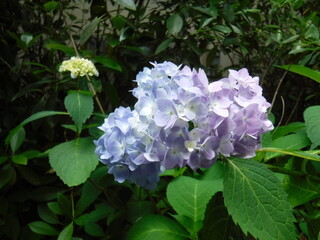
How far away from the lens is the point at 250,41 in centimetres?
132

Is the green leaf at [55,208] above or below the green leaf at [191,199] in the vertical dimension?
below

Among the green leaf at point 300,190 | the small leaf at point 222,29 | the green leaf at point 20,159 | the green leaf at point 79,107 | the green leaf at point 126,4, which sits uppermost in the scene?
the green leaf at point 126,4

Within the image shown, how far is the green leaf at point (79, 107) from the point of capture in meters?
0.74

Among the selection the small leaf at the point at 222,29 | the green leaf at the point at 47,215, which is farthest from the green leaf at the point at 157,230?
the small leaf at the point at 222,29

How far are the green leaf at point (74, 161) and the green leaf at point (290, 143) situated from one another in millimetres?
347

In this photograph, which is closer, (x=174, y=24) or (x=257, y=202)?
(x=257, y=202)

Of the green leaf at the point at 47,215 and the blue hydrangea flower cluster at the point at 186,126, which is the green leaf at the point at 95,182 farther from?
the green leaf at the point at 47,215

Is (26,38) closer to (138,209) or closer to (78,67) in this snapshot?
(78,67)

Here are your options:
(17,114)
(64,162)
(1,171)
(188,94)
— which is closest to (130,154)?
(188,94)

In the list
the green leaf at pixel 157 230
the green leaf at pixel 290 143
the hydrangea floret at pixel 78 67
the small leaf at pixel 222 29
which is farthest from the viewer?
the small leaf at pixel 222 29

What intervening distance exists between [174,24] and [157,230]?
69 centimetres

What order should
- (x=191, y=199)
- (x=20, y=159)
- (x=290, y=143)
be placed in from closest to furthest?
(x=191, y=199) → (x=290, y=143) → (x=20, y=159)

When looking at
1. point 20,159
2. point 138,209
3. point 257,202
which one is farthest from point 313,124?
point 20,159

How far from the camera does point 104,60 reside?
3.43ft
